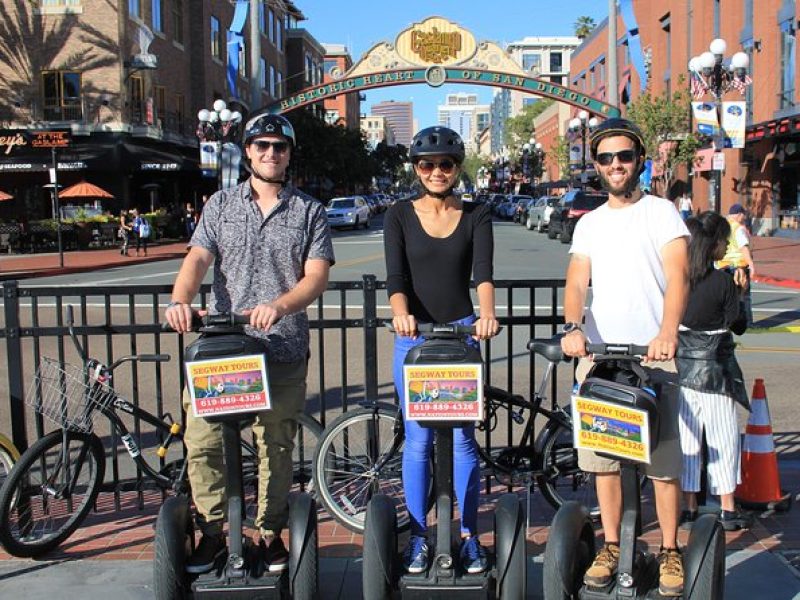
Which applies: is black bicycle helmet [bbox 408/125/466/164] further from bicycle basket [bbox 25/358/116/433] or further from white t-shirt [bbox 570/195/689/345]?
bicycle basket [bbox 25/358/116/433]

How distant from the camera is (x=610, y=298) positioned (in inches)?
143

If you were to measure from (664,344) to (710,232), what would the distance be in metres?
1.77

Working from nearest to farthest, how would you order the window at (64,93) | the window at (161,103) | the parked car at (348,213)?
1. the window at (64,93)
2. the window at (161,103)
3. the parked car at (348,213)

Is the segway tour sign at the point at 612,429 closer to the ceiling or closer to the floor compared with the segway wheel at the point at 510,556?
closer to the ceiling

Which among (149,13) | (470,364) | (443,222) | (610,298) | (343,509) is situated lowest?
(343,509)

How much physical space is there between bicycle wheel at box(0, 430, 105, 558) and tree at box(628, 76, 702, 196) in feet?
97.5

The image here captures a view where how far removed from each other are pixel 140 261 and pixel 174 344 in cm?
1555

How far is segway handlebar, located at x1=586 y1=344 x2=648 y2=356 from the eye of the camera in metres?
3.29

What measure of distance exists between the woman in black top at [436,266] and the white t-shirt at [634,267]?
49 centimetres

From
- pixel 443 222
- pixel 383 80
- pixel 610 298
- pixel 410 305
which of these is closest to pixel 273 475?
pixel 410 305

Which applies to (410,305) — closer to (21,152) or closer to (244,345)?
(244,345)

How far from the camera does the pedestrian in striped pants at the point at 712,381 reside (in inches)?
185

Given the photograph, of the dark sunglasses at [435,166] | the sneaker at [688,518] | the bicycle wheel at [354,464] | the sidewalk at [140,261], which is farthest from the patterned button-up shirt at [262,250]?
the sidewalk at [140,261]

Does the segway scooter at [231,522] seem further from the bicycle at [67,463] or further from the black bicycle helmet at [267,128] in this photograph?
the bicycle at [67,463]
